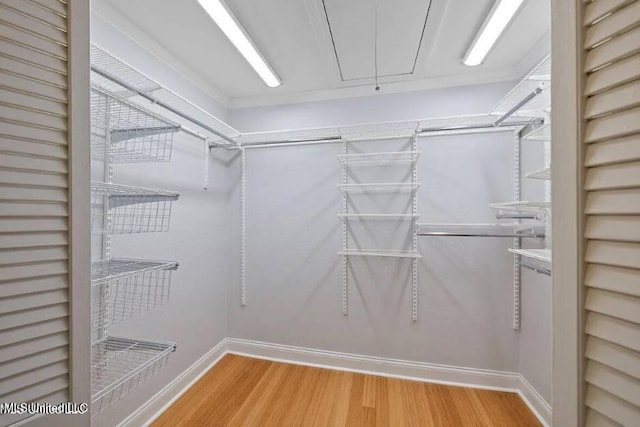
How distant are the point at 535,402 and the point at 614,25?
223 cm

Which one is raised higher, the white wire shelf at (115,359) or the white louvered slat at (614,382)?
the white louvered slat at (614,382)

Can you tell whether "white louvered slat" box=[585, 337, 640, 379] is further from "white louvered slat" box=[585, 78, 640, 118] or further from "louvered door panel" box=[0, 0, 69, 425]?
"louvered door panel" box=[0, 0, 69, 425]

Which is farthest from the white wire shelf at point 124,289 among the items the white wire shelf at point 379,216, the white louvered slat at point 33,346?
the white wire shelf at point 379,216

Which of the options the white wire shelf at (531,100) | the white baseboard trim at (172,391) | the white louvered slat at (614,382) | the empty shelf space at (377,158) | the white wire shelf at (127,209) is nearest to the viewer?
the white louvered slat at (614,382)

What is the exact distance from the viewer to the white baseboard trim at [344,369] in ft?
5.35

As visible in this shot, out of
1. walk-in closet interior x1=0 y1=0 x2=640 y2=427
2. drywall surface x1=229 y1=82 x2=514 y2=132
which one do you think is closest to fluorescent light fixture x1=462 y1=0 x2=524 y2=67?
walk-in closet interior x1=0 y1=0 x2=640 y2=427

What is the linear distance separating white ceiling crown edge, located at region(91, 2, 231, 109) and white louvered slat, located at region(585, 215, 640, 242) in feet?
6.92

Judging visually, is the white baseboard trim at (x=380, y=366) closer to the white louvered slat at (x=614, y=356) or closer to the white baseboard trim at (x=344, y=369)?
the white baseboard trim at (x=344, y=369)

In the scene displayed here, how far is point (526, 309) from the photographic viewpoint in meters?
1.79

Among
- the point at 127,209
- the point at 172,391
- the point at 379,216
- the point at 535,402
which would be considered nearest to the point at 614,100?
the point at 379,216

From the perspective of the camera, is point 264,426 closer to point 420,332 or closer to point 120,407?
point 120,407

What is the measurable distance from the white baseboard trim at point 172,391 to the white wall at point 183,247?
37mm

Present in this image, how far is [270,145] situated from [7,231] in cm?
193

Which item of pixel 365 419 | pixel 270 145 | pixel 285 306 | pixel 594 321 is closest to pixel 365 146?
pixel 270 145
